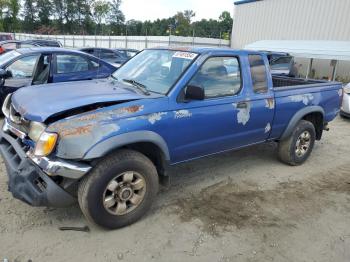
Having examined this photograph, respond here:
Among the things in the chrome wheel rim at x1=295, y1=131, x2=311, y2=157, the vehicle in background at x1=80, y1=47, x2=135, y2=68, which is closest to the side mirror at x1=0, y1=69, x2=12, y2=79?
the chrome wheel rim at x1=295, y1=131, x2=311, y2=157

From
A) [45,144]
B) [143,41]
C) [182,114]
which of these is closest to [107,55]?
[182,114]

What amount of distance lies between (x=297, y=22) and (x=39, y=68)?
19.3 m

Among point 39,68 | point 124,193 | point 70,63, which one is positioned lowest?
point 124,193

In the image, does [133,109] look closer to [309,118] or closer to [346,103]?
[309,118]

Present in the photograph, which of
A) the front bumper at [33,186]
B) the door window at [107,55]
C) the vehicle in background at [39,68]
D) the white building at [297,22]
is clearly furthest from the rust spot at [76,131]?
the white building at [297,22]

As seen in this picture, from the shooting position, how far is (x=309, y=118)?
5.53 m

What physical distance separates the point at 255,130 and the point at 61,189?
8.69 ft

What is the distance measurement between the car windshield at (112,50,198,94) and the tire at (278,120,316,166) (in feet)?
7.35

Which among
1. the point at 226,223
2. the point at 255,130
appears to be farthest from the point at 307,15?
the point at 226,223

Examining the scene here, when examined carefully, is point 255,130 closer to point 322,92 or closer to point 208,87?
point 208,87

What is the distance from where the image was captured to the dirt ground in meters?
3.11

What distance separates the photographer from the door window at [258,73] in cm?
441

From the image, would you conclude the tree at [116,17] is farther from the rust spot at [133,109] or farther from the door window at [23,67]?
the rust spot at [133,109]

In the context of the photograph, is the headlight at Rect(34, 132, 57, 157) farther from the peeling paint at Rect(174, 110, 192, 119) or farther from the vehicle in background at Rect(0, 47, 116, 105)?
the vehicle in background at Rect(0, 47, 116, 105)
